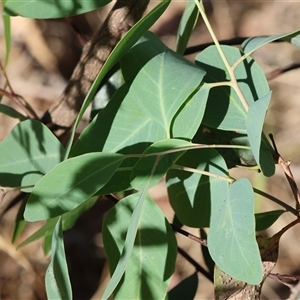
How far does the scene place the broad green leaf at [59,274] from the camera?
0.46 metres

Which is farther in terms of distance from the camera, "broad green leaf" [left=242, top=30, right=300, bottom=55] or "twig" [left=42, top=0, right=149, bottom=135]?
"twig" [left=42, top=0, right=149, bottom=135]

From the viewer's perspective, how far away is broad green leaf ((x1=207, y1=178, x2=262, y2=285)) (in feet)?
1.37

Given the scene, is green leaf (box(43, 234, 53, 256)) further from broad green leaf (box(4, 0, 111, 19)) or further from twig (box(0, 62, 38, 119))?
broad green leaf (box(4, 0, 111, 19))

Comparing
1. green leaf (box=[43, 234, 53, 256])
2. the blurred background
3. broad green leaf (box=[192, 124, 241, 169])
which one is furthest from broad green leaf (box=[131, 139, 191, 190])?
the blurred background

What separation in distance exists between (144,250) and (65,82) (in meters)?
1.04

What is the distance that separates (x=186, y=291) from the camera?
0.75 meters

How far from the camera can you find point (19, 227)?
820 millimetres

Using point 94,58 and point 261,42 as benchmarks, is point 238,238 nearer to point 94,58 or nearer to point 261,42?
point 261,42

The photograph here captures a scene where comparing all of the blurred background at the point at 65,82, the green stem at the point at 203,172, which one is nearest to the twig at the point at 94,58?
the green stem at the point at 203,172

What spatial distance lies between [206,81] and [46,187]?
0.21 meters

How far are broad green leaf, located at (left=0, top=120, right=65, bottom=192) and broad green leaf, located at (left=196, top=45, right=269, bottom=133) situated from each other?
0.18 m

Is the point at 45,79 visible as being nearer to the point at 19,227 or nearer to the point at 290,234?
the point at 19,227

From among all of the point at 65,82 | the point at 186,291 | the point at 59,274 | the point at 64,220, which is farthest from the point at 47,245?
the point at 65,82

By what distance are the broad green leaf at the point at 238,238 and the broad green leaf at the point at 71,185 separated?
0.11 m
